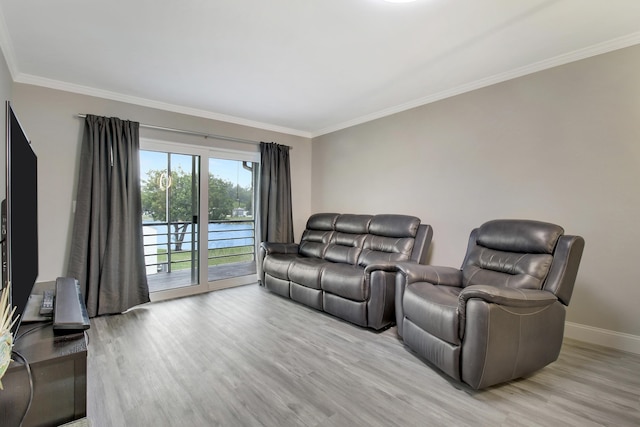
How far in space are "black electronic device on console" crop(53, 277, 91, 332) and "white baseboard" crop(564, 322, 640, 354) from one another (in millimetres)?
3574

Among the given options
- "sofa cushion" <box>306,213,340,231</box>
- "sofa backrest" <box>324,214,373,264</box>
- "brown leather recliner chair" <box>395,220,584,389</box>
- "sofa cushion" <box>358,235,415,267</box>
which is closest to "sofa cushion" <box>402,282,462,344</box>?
A: "brown leather recliner chair" <box>395,220,584,389</box>

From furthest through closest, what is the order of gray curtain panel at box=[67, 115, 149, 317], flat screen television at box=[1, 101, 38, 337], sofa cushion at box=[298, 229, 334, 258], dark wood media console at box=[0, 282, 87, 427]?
sofa cushion at box=[298, 229, 334, 258]
gray curtain panel at box=[67, 115, 149, 317]
flat screen television at box=[1, 101, 38, 337]
dark wood media console at box=[0, 282, 87, 427]

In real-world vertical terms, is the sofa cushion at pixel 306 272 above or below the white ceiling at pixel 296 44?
below

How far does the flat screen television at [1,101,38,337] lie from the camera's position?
114cm

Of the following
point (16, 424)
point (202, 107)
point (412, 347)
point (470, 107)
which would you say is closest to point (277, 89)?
point (202, 107)

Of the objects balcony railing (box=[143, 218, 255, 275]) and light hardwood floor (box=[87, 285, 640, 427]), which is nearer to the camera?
light hardwood floor (box=[87, 285, 640, 427])

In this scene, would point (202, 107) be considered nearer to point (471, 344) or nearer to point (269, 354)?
point (269, 354)

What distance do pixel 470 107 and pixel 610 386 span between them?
2.61 m

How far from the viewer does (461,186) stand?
10.5 feet

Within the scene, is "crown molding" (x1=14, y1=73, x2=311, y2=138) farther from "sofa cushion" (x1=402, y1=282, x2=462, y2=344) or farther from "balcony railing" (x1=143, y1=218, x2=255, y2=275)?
"sofa cushion" (x1=402, y1=282, x2=462, y2=344)

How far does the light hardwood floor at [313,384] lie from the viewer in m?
1.63

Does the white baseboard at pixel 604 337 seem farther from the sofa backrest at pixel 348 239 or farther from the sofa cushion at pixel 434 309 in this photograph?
the sofa backrest at pixel 348 239

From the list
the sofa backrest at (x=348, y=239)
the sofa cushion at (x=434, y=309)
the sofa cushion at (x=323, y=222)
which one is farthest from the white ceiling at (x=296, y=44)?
the sofa cushion at (x=434, y=309)

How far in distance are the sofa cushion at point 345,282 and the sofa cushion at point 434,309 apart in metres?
0.51
